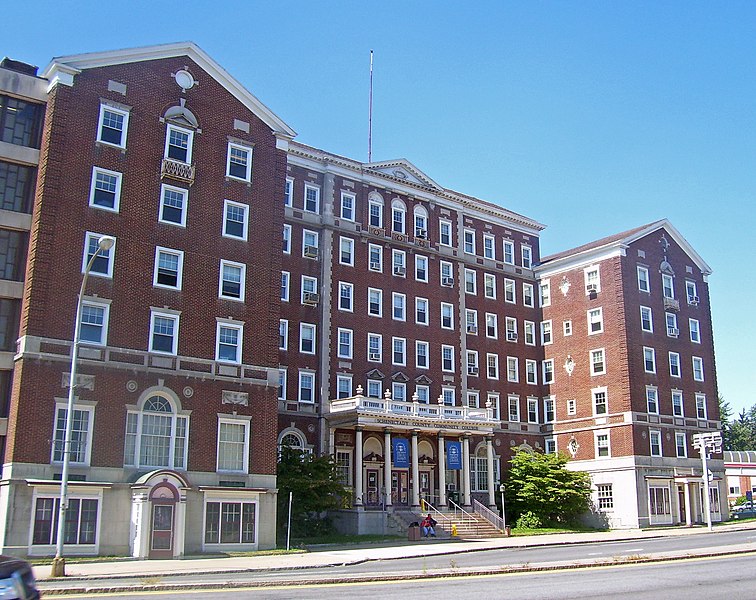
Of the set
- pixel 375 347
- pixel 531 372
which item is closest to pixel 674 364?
pixel 531 372

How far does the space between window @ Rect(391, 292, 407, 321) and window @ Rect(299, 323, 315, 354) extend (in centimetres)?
705

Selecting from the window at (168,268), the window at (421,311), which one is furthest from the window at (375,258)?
the window at (168,268)

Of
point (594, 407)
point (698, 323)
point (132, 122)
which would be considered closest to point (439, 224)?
point (594, 407)

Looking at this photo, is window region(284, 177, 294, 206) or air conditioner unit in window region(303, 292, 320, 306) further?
window region(284, 177, 294, 206)

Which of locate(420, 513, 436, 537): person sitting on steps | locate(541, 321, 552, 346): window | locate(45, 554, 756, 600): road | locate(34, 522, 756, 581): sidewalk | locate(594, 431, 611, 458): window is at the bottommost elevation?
locate(34, 522, 756, 581): sidewalk

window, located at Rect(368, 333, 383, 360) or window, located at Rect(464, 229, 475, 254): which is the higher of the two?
window, located at Rect(464, 229, 475, 254)

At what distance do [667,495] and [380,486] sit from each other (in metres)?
22.0

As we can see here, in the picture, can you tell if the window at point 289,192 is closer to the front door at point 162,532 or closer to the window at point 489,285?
the window at point 489,285

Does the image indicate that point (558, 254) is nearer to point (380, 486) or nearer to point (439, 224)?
point (439, 224)

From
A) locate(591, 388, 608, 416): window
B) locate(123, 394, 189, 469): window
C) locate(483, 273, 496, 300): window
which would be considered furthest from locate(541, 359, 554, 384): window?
locate(123, 394, 189, 469): window

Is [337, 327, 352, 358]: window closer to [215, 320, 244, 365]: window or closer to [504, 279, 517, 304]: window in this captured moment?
[215, 320, 244, 365]: window

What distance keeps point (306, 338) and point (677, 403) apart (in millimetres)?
30304

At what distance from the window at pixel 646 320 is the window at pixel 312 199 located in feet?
87.3

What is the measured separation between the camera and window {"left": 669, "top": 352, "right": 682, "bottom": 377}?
6384 centimetres
